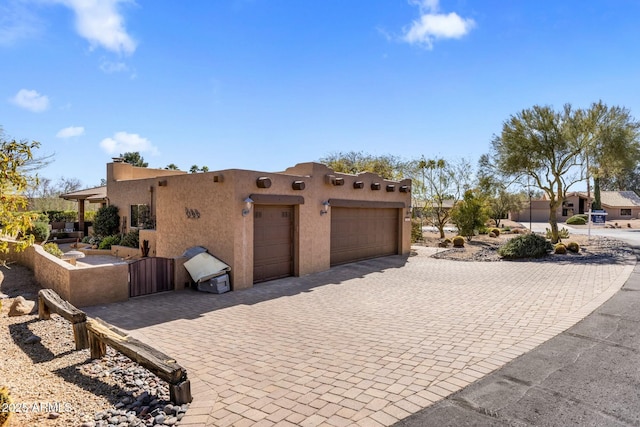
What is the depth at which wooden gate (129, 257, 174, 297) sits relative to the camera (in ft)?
30.9

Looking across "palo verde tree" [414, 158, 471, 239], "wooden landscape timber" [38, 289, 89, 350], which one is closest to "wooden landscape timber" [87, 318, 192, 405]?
"wooden landscape timber" [38, 289, 89, 350]

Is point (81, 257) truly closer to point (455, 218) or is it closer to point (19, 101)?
point (19, 101)

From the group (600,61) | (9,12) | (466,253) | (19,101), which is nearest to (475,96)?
(600,61)

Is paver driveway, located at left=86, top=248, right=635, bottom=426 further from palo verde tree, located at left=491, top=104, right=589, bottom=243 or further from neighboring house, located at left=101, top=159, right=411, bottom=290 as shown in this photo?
palo verde tree, located at left=491, top=104, right=589, bottom=243

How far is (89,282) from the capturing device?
334 inches

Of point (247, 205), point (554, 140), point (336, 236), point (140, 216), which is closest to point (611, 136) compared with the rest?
point (554, 140)

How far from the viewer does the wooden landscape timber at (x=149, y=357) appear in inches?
164

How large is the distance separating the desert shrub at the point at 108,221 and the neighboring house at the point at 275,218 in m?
4.12

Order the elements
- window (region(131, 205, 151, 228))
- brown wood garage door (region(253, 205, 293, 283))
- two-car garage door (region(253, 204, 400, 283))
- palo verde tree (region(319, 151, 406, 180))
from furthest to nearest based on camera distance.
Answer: palo verde tree (region(319, 151, 406, 180)), window (region(131, 205, 151, 228)), two-car garage door (region(253, 204, 400, 283)), brown wood garage door (region(253, 205, 293, 283))

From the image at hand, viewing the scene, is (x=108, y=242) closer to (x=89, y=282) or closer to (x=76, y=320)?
(x=89, y=282)

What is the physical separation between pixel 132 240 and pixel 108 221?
404 cm

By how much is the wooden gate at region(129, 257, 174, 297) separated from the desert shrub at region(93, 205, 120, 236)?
492 inches

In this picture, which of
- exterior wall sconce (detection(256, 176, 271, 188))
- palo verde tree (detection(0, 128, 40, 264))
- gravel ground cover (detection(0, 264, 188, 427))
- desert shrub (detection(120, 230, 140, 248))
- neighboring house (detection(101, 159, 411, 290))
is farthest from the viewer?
desert shrub (detection(120, 230, 140, 248))

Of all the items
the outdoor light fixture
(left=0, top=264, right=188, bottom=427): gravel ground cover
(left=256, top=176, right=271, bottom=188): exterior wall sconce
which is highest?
(left=256, top=176, right=271, bottom=188): exterior wall sconce
